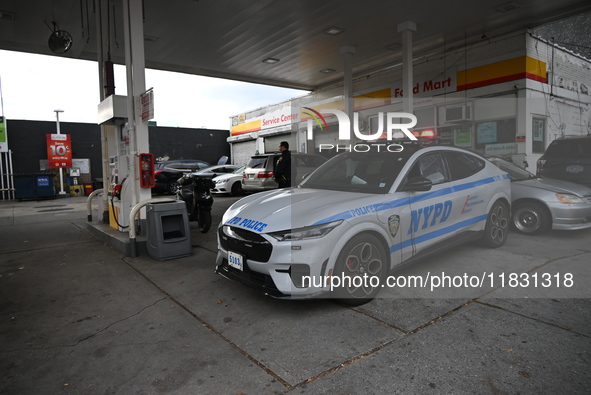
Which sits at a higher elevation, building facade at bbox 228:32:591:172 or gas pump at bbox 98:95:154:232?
building facade at bbox 228:32:591:172

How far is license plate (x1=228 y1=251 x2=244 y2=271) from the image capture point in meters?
3.51

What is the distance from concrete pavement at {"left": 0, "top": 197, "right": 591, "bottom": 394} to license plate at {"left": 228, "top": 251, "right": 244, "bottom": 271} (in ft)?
1.41

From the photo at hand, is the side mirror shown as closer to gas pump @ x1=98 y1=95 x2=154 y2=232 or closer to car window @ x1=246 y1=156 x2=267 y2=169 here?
gas pump @ x1=98 y1=95 x2=154 y2=232

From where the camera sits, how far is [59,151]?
18.7m

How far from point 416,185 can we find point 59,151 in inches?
787

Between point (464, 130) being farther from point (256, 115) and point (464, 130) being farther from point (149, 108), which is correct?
point (256, 115)

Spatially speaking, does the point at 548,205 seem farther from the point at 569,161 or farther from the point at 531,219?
the point at 569,161

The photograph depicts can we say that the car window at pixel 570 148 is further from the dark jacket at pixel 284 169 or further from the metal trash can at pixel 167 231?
the metal trash can at pixel 167 231

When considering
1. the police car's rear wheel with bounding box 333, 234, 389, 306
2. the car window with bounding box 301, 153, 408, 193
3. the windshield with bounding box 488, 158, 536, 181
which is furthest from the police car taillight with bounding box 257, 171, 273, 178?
the police car's rear wheel with bounding box 333, 234, 389, 306

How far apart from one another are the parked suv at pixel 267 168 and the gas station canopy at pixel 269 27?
3.45 m

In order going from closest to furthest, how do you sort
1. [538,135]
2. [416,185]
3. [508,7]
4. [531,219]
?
[416,185] → [531,219] → [508,7] → [538,135]

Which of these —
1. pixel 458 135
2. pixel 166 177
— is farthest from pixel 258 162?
pixel 458 135

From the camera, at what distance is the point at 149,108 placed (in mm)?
5637

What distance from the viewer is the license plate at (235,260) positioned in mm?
3505
